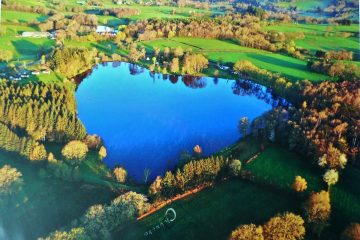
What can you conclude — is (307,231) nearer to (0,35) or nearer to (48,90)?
(48,90)

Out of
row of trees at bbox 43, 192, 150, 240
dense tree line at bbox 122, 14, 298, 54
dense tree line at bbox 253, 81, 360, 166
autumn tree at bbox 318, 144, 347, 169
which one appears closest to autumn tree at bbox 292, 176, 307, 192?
autumn tree at bbox 318, 144, 347, 169

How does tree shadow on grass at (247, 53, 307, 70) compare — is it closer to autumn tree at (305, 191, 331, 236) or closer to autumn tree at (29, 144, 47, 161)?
autumn tree at (305, 191, 331, 236)

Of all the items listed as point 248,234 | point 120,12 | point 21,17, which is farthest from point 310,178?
point 120,12

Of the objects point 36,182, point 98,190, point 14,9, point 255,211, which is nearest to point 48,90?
point 36,182

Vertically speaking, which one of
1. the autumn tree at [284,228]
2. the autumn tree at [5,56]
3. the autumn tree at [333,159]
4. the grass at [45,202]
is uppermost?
the autumn tree at [5,56]

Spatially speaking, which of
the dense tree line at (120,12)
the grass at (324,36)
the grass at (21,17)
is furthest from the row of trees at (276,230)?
the dense tree line at (120,12)

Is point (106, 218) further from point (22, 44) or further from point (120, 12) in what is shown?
point (120, 12)

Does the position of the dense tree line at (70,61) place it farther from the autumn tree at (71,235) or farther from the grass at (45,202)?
the autumn tree at (71,235)
